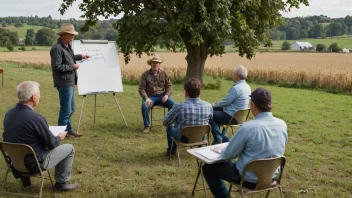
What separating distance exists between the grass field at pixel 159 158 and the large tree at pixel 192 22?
3.80 metres

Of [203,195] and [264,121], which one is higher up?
[264,121]

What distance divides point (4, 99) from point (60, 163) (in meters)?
8.70

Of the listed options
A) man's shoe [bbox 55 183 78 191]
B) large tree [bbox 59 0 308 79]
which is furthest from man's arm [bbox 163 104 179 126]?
large tree [bbox 59 0 308 79]

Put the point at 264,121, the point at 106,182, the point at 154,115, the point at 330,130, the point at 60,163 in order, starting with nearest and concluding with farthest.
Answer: the point at 264,121, the point at 60,163, the point at 106,182, the point at 330,130, the point at 154,115

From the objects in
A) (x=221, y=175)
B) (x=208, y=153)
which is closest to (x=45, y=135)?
(x=208, y=153)

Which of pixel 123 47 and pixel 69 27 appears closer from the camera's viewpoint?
pixel 69 27

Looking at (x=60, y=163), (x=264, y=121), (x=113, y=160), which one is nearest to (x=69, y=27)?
(x=113, y=160)

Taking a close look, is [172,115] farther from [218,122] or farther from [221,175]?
[221,175]

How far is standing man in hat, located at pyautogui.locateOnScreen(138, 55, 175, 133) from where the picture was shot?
26.1 feet

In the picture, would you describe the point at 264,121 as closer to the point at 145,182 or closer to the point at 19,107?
the point at 145,182

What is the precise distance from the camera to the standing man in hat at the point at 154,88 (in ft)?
26.1

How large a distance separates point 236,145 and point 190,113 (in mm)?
1809

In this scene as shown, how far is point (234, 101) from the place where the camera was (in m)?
6.30

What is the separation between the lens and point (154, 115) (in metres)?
9.94
